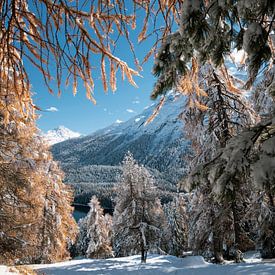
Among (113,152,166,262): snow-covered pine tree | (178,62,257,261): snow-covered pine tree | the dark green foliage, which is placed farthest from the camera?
(113,152,166,262): snow-covered pine tree

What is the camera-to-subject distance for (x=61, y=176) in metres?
20.3

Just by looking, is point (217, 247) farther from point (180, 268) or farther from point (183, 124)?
point (183, 124)

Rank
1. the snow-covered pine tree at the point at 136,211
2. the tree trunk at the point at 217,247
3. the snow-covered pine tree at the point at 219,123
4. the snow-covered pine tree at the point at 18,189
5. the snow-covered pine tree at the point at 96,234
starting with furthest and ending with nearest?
the snow-covered pine tree at the point at 96,234
the snow-covered pine tree at the point at 136,211
the tree trunk at the point at 217,247
the snow-covered pine tree at the point at 219,123
the snow-covered pine tree at the point at 18,189

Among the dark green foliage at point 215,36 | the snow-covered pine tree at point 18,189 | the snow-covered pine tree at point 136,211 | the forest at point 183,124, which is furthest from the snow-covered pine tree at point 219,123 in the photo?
the snow-covered pine tree at point 136,211

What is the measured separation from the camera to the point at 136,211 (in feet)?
80.2

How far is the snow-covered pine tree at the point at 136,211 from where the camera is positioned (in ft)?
79.7

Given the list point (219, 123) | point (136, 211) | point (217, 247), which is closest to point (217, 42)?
point (219, 123)

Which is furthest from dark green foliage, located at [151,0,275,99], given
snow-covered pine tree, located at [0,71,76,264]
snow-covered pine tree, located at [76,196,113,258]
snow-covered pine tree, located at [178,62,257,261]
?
snow-covered pine tree, located at [76,196,113,258]

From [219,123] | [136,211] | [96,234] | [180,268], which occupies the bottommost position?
[180,268]

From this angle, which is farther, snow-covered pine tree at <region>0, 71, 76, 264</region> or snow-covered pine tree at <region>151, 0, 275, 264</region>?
snow-covered pine tree at <region>0, 71, 76, 264</region>

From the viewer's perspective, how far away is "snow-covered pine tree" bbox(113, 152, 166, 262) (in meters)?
24.3

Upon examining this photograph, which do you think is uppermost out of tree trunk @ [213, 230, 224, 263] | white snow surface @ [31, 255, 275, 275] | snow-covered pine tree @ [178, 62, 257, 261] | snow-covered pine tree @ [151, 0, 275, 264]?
snow-covered pine tree @ [178, 62, 257, 261]

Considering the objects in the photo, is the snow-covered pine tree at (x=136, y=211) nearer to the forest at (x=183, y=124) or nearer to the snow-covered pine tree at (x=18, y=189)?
the forest at (x=183, y=124)

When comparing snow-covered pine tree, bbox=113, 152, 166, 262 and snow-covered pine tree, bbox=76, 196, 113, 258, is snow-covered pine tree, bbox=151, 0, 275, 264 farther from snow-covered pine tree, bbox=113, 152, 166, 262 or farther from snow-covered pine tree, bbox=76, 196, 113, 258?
snow-covered pine tree, bbox=76, 196, 113, 258
